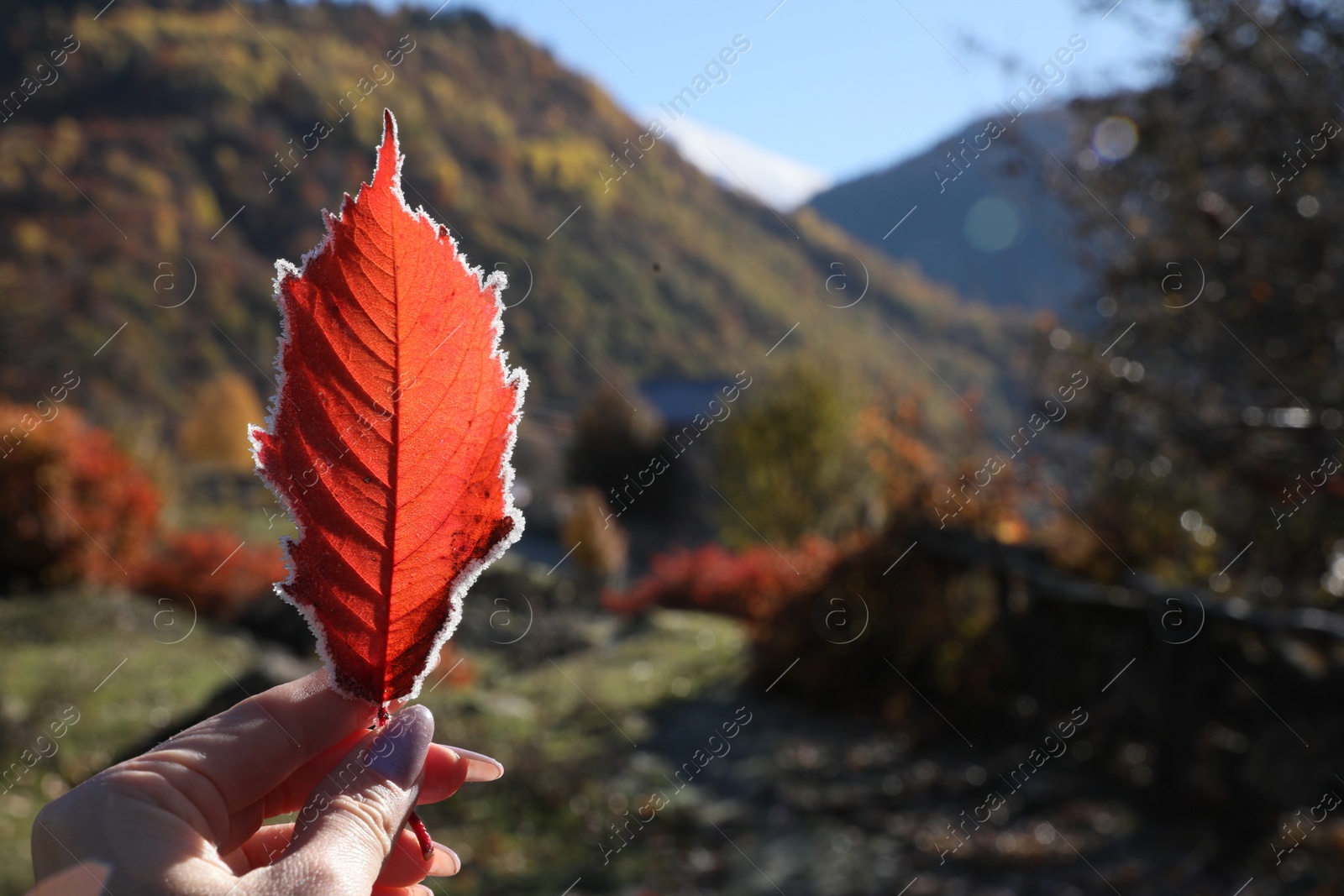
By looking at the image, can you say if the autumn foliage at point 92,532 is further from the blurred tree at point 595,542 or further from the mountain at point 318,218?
the blurred tree at point 595,542

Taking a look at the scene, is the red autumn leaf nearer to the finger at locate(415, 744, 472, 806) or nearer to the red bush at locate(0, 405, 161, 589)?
the finger at locate(415, 744, 472, 806)

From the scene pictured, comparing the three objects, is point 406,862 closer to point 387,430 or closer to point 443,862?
point 443,862

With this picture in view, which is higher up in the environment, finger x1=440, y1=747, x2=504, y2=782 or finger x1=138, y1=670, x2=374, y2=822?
finger x1=138, y1=670, x2=374, y2=822

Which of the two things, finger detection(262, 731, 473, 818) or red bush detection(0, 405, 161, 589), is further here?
red bush detection(0, 405, 161, 589)

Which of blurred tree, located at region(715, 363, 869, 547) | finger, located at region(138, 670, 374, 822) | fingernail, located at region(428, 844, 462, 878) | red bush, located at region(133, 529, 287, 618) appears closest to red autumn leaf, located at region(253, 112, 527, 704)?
finger, located at region(138, 670, 374, 822)

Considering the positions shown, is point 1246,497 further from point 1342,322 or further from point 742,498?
point 742,498

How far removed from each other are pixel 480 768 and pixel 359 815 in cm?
12

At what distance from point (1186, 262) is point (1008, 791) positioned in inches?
135

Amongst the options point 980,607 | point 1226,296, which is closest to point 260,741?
point 1226,296

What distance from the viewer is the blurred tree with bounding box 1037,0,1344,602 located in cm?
452

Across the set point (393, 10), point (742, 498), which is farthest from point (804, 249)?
point (742, 498)

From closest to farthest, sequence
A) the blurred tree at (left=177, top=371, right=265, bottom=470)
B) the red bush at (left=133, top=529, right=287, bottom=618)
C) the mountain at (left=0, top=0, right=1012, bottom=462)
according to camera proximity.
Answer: the red bush at (left=133, top=529, right=287, bottom=618)
the blurred tree at (left=177, top=371, right=265, bottom=470)
the mountain at (left=0, top=0, right=1012, bottom=462)

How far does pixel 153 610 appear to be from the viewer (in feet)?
30.3

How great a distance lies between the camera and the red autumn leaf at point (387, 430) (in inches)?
25.6
